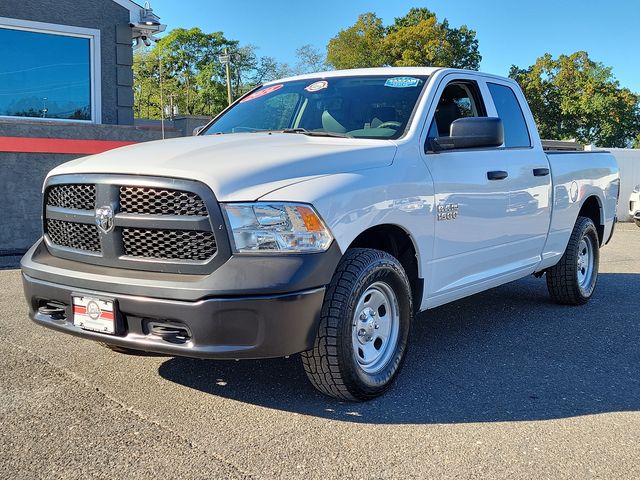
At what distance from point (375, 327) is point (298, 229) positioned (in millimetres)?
899

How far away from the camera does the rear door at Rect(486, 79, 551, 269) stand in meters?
5.02

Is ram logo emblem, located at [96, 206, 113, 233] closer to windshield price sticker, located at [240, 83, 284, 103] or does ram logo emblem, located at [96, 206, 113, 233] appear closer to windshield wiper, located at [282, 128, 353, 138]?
windshield wiper, located at [282, 128, 353, 138]

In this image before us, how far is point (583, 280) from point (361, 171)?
3.88 metres

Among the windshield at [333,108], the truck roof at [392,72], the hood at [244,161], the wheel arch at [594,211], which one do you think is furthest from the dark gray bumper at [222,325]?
the wheel arch at [594,211]

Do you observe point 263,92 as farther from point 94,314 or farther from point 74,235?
point 94,314

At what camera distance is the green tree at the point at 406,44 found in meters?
47.3

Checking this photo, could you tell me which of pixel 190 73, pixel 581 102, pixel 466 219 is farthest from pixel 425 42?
pixel 466 219

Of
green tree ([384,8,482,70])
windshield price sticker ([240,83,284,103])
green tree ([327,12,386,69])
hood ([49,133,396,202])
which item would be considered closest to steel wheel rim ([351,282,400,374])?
hood ([49,133,396,202])

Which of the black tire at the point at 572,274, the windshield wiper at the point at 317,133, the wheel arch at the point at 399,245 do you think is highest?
the windshield wiper at the point at 317,133

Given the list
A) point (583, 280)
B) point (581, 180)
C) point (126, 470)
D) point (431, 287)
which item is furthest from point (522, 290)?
point (126, 470)

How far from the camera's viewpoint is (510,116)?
5480 mm

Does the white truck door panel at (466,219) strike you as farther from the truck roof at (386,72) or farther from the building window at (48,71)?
the building window at (48,71)

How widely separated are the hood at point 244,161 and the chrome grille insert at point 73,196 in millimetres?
90

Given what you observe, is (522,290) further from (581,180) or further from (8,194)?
(8,194)
